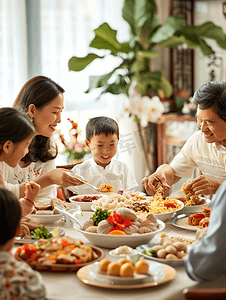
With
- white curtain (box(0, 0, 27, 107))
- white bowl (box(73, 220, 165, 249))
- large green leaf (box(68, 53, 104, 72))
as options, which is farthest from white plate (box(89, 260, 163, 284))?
large green leaf (box(68, 53, 104, 72))

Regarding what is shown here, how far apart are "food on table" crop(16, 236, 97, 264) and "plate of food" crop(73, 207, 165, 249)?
105mm

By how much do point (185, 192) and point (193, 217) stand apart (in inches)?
13.4

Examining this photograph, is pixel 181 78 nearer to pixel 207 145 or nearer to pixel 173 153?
pixel 173 153

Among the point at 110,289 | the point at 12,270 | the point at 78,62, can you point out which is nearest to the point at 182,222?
the point at 110,289

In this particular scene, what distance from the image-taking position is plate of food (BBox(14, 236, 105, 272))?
3.93 ft

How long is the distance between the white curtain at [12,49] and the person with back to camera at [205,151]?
6.19ft

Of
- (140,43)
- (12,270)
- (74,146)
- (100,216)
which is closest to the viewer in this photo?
(12,270)

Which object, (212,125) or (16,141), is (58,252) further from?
(212,125)

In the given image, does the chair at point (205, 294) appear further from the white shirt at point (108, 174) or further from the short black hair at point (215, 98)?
the white shirt at point (108, 174)

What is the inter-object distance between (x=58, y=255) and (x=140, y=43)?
3.58m

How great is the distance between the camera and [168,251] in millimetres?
1265

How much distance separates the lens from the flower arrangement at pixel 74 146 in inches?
141

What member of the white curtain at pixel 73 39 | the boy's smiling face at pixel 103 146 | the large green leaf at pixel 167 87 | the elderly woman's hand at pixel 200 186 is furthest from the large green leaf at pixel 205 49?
the elderly woman's hand at pixel 200 186

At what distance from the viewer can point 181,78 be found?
5.24 meters
